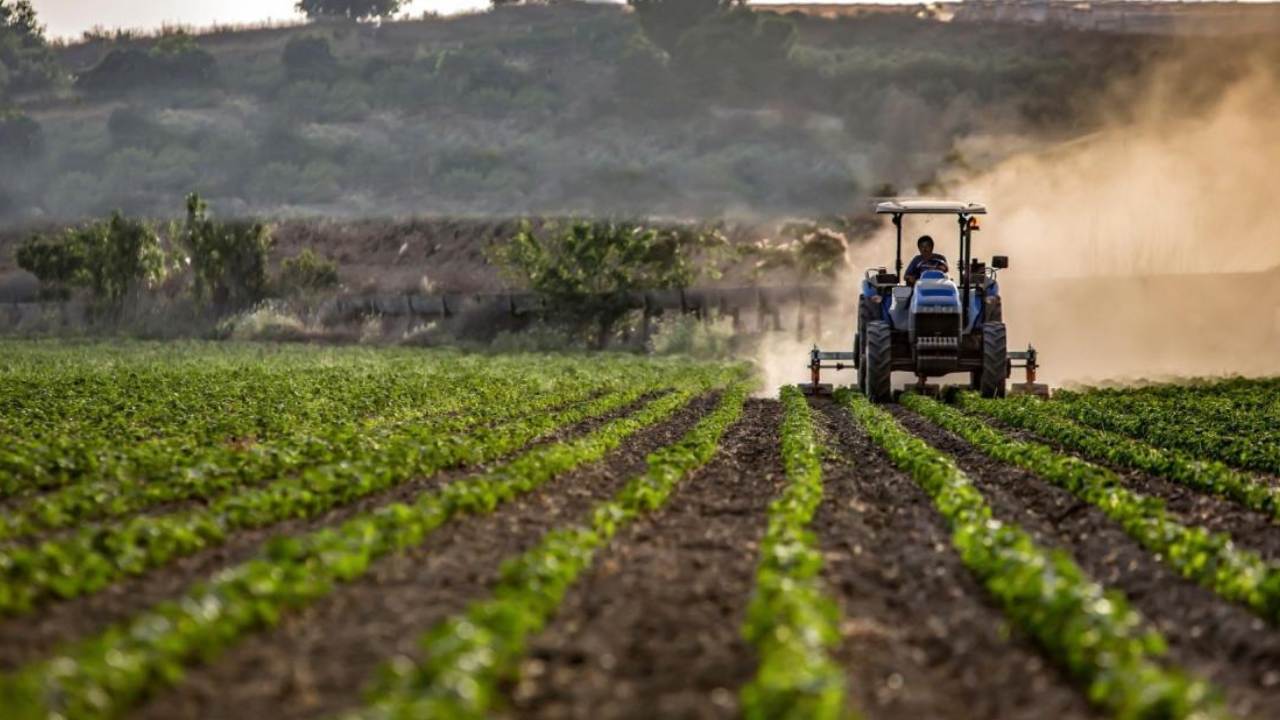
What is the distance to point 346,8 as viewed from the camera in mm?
166500

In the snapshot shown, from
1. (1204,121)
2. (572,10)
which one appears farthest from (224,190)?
(1204,121)

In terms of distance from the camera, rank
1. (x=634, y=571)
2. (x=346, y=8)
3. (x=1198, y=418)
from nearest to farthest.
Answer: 1. (x=634, y=571)
2. (x=1198, y=418)
3. (x=346, y=8)

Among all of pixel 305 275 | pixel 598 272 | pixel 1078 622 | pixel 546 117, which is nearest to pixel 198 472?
pixel 1078 622

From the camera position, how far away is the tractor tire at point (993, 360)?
33469 mm

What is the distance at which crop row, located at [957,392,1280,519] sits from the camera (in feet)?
64.2

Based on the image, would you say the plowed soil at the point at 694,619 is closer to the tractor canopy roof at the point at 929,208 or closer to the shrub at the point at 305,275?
the tractor canopy roof at the point at 929,208

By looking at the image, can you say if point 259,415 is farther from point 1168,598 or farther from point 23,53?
point 23,53

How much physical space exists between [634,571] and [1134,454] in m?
11.6

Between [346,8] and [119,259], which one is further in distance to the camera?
[346,8]

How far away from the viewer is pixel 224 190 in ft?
414

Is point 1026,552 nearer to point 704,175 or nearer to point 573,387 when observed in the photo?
point 573,387

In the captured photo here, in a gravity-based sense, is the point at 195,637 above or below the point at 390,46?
below

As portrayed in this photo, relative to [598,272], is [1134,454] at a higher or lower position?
lower

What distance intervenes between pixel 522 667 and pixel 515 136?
126447 mm
